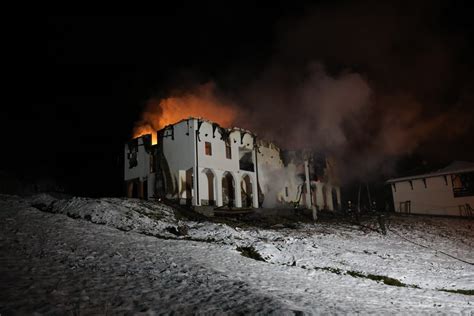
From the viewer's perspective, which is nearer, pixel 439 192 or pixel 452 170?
pixel 452 170

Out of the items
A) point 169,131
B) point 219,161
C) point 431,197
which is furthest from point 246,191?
point 431,197

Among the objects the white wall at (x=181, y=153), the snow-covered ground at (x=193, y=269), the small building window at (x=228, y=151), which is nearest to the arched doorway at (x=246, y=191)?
the small building window at (x=228, y=151)

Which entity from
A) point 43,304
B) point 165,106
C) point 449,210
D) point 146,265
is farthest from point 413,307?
point 165,106

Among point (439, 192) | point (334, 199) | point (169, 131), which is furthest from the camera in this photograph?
point (334, 199)

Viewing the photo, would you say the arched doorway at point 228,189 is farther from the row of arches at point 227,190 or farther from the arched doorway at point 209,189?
the arched doorway at point 209,189

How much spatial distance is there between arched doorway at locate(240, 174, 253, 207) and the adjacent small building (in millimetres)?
19385

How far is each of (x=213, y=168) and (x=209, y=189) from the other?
2584mm

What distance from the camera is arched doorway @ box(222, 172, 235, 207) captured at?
38750mm

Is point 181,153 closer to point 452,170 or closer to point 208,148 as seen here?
point 208,148

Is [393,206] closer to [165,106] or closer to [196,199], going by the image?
[196,199]

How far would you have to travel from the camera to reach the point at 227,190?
39562 mm

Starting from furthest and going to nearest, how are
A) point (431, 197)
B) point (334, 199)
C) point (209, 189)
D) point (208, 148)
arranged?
point (334, 199)
point (431, 197)
point (209, 189)
point (208, 148)

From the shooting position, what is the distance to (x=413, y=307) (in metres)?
8.76

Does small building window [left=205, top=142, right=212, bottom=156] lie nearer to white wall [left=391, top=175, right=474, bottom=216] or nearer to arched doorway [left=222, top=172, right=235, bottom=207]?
arched doorway [left=222, top=172, right=235, bottom=207]
